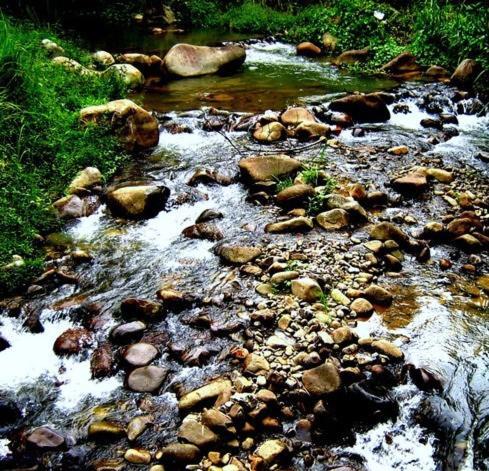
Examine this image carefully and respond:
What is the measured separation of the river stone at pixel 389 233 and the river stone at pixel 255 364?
1863 mm

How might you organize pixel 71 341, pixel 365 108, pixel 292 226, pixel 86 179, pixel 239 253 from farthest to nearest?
pixel 365 108
pixel 86 179
pixel 292 226
pixel 239 253
pixel 71 341

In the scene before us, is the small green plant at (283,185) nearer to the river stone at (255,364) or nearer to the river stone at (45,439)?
the river stone at (255,364)

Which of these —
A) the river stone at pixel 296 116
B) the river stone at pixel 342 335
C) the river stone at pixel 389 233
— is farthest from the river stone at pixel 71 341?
the river stone at pixel 296 116

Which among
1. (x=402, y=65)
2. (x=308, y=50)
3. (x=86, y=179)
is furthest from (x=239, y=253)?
(x=308, y=50)

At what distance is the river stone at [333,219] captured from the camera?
4.55 metres

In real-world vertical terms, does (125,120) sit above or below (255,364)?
above

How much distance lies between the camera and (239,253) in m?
4.14

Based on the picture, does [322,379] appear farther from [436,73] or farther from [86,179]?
[436,73]

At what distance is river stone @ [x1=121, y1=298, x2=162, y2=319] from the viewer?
3486 mm

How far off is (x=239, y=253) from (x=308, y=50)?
31.9ft

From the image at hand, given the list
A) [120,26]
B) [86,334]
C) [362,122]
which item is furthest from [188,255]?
[120,26]

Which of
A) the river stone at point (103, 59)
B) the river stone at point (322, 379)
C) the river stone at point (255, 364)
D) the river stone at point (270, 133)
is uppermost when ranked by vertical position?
the river stone at point (103, 59)

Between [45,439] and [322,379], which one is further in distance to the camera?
[322,379]

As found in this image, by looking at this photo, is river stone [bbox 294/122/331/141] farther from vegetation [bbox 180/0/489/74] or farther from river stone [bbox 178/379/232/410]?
river stone [bbox 178/379/232/410]
